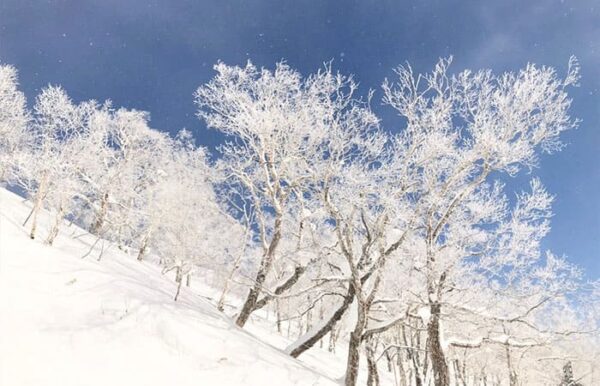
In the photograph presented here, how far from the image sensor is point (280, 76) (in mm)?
12969

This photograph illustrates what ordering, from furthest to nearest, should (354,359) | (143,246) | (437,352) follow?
1. (143,246)
2. (437,352)
3. (354,359)

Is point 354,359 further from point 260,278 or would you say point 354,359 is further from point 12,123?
point 12,123

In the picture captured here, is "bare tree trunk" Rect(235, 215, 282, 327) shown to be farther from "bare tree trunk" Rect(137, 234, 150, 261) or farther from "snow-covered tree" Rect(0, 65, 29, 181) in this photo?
"snow-covered tree" Rect(0, 65, 29, 181)

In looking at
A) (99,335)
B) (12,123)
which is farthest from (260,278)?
(12,123)

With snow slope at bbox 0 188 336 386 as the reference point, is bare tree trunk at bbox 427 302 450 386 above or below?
above

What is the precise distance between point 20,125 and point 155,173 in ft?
31.4

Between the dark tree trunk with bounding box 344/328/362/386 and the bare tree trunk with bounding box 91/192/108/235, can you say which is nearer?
the dark tree trunk with bounding box 344/328/362/386

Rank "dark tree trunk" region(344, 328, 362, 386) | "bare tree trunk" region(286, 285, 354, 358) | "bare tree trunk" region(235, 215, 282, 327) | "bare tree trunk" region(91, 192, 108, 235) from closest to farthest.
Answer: "dark tree trunk" region(344, 328, 362, 386)
"bare tree trunk" region(286, 285, 354, 358)
"bare tree trunk" region(235, 215, 282, 327)
"bare tree trunk" region(91, 192, 108, 235)

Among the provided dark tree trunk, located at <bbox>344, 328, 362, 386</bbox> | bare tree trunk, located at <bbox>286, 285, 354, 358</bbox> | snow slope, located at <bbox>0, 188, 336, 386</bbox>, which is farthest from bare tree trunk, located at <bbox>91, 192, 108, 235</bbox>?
dark tree trunk, located at <bbox>344, 328, 362, 386</bbox>

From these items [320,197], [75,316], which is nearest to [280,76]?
[320,197]

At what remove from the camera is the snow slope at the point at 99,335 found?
5.26m

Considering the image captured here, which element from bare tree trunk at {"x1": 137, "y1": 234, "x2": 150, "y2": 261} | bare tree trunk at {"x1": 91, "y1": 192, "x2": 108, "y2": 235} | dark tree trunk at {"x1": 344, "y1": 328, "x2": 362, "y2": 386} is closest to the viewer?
dark tree trunk at {"x1": 344, "y1": 328, "x2": 362, "y2": 386}

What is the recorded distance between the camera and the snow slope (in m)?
5.26

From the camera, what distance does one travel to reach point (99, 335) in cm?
605
